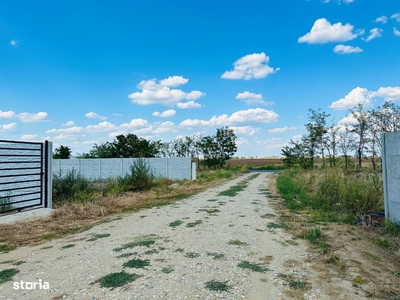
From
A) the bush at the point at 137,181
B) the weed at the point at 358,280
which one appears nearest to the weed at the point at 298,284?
the weed at the point at 358,280

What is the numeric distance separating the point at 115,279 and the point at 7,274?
1.52m

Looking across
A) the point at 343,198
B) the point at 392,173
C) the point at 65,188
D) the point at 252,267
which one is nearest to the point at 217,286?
the point at 252,267

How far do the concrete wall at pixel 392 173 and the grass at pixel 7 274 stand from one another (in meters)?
6.40

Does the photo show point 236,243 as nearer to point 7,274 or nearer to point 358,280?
point 358,280

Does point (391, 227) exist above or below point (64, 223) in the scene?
above

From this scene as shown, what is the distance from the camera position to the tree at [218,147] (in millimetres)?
34031

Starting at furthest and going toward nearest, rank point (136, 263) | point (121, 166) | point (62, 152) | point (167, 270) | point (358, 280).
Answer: point (62, 152) < point (121, 166) < point (136, 263) < point (167, 270) < point (358, 280)

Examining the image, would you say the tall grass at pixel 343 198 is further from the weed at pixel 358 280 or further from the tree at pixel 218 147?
the tree at pixel 218 147

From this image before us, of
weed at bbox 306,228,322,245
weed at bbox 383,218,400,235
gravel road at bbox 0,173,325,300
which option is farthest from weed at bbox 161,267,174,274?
weed at bbox 383,218,400,235

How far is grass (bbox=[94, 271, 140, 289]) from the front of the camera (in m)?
2.96

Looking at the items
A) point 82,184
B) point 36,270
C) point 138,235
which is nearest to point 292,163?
point 82,184

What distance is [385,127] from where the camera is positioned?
15.5 meters

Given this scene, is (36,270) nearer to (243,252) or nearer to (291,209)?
(243,252)

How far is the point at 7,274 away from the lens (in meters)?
3.40
